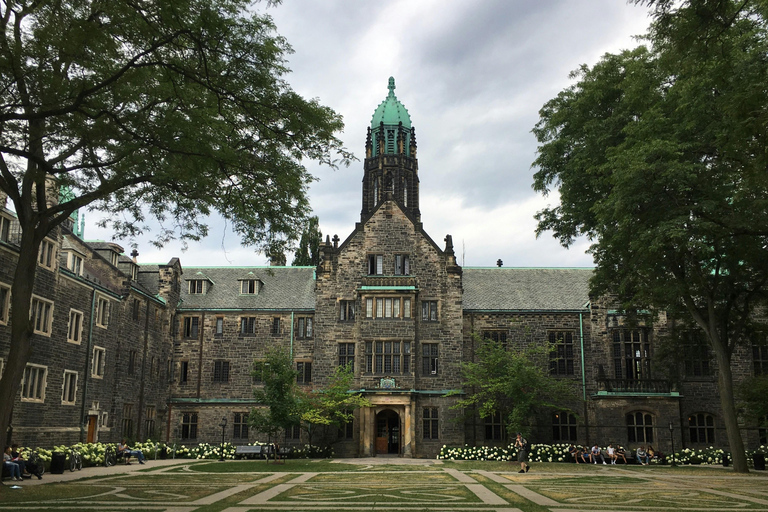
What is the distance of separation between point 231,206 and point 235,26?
4.75 meters

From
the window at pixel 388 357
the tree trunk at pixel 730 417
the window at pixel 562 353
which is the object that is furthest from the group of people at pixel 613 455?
the window at pixel 388 357

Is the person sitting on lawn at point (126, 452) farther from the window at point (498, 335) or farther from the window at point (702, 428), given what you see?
the window at point (702, 428)

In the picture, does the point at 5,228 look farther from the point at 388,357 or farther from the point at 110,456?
the point at 388,357

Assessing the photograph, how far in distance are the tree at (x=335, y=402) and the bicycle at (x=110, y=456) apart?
972cm

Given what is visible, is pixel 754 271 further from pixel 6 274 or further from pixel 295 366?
pixel 6 274

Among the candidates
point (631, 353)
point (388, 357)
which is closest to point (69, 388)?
point (388, 357)

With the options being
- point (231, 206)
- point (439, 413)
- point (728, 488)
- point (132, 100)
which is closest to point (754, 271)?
point (728, 488)

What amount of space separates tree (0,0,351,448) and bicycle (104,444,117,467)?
555 inches

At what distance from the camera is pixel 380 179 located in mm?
61094

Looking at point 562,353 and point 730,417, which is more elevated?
point 562,353

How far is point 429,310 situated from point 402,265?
10.8 ft

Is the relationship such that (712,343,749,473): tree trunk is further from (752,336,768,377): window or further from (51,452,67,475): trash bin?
(51,452,67,475): trash bin

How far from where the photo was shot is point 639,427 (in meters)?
39.9

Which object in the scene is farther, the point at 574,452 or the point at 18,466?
the point at 574,452
